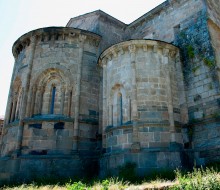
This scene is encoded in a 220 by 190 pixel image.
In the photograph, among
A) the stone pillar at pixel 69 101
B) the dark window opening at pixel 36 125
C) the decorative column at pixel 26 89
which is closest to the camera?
the decorative column at pixel 26 89

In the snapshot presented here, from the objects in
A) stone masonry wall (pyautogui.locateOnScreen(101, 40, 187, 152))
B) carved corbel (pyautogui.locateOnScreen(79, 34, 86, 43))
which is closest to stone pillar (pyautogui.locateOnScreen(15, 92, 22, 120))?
carved corbel (pyautogui.locateOnScreen(79, 34, 86, 43))

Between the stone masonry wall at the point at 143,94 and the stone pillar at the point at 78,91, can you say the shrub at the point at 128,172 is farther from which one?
the stone pillar at the point at 78,91

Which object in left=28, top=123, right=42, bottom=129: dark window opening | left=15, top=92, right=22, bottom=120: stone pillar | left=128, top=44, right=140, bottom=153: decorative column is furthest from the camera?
left=15, top=92, right=22, bottom=120: stone pillar

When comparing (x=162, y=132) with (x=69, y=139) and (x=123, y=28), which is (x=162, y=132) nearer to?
(x=69, y=139)

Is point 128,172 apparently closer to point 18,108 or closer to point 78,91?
point 78,91

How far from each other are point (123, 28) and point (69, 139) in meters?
9.12

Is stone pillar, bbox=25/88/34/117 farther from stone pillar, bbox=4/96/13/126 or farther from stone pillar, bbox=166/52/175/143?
stone pillar, bbox=166/52/175/143

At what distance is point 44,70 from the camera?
13.0m

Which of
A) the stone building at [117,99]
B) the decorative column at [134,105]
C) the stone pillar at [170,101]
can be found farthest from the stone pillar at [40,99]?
the stone pillar at [170,101]

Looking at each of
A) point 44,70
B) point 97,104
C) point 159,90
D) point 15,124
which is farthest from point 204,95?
point 15,124

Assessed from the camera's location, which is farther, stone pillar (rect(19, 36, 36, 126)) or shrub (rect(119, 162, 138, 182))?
stone pillar (rect(19, 36, 36, 126))

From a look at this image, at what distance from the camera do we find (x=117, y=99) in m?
11.3

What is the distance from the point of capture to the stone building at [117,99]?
32.8 feet

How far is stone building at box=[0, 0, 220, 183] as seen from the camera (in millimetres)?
9984
